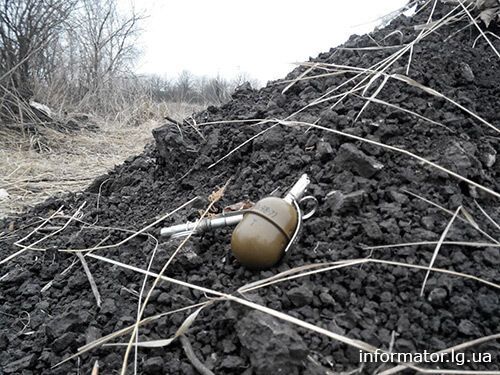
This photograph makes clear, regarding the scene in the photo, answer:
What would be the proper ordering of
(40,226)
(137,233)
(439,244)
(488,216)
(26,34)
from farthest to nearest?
(26,34), (40,226), (137,233), (488,216), (439,244)

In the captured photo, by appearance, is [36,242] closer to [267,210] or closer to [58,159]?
[267,210]

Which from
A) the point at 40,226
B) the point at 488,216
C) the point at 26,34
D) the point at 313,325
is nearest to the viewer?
the point at 313,325

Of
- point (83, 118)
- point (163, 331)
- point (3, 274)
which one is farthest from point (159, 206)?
point (83, 118)

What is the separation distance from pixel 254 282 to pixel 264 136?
728 mm

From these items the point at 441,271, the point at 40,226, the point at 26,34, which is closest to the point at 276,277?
the point at 441,271

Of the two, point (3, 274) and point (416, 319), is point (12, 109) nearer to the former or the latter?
point (3, 274)

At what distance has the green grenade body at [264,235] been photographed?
0.98 m

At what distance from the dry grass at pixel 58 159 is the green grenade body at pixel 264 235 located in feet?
6.38

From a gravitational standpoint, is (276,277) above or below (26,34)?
below

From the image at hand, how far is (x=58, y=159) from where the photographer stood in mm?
4223

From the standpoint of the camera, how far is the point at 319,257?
1.06 meters

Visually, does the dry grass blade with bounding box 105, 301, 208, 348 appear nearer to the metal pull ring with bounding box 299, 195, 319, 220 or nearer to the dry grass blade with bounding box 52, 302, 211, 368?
the dry grass blade with bounding box 52, 302, 211, 368

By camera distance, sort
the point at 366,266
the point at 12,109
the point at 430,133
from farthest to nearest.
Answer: the point at 12,109 < the point at 430,133 < the point at 366,266

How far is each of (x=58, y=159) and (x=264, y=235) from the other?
3861mm
